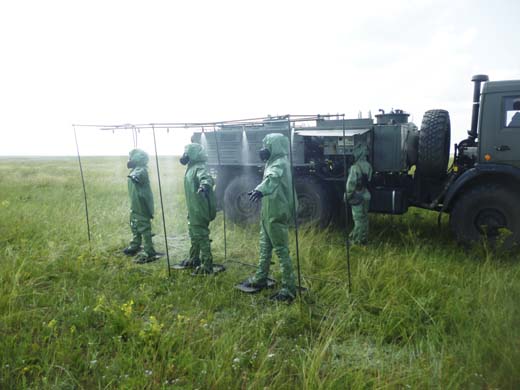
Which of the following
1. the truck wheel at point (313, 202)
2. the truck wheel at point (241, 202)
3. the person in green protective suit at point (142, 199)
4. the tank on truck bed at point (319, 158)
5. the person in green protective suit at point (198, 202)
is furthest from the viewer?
the truck wheel at point (241, 202)

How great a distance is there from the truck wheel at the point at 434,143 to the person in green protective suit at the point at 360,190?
2.95 ft

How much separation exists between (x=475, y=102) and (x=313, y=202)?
3073 millimetres

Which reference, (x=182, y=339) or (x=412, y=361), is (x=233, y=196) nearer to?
(x=182, y=339)

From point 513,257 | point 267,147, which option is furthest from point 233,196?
point 513,257

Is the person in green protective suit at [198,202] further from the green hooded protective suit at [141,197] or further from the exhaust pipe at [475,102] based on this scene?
the exhaust pipe at [475,102]

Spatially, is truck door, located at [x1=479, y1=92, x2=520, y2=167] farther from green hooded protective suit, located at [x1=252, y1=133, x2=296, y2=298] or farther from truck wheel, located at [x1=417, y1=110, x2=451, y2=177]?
green hooded protective suit, located at [x1=252, y1=133, x2=296, y2=298]

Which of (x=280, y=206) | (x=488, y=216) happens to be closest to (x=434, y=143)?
(x=488, y=216)

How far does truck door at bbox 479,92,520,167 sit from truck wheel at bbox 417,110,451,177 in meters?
0.66

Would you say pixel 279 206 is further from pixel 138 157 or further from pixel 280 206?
pixel 138 157

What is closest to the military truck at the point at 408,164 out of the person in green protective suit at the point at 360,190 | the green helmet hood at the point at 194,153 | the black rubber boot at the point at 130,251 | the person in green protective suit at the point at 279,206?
the person in green protective suit at the point at 360,190

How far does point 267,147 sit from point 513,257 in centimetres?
384

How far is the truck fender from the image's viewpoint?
17.3 ft

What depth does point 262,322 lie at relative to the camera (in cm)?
369

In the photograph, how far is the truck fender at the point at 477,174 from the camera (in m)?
5.26
